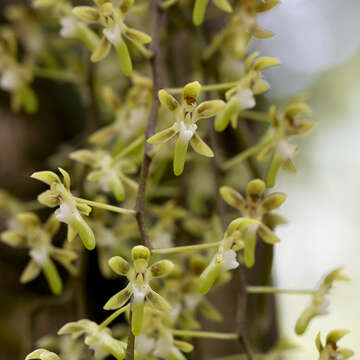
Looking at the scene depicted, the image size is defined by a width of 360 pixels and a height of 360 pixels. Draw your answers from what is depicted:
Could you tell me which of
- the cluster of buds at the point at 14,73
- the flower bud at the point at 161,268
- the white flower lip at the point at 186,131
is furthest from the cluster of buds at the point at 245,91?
the cluster of buds at the point at 14,73

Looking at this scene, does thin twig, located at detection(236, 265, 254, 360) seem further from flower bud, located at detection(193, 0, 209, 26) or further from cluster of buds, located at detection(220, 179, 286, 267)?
flower bud, located at detection(193, 0, 209, 26)

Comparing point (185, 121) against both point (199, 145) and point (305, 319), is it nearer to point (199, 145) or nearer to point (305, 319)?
point (199, 145)

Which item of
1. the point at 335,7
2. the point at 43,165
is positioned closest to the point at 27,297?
the point at 43,165

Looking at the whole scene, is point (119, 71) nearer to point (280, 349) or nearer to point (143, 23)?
point (143, 23)

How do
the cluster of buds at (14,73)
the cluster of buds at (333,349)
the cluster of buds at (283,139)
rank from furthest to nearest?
the cluster of buds at (14,73) → the cluster of buds at (283,139) → the cluster of buds at (333,349)

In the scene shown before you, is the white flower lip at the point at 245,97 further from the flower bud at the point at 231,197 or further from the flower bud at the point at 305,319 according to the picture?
the flower bud at the point at 305,319

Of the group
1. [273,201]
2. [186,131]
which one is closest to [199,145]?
[186,131]
